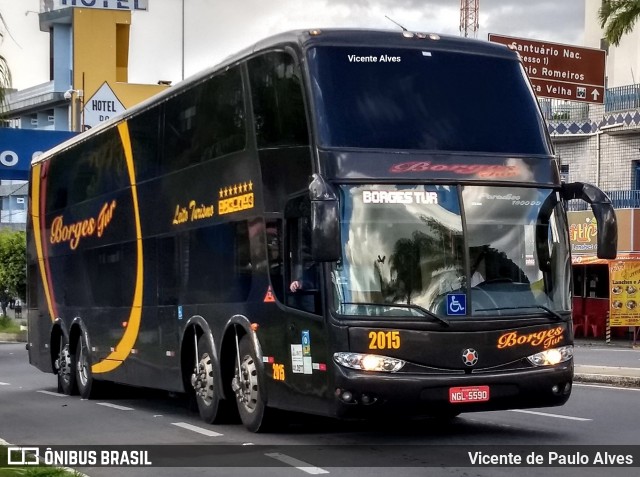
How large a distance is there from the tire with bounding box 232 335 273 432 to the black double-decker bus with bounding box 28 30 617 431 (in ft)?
0.09

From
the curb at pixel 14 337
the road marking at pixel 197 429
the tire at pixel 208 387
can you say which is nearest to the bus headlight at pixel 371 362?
the road marking at pixel 197 429

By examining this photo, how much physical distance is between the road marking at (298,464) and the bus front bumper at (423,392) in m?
0.64

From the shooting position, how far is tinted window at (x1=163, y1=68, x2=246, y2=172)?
47.7 feet

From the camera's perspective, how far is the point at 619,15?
35250 millimetres

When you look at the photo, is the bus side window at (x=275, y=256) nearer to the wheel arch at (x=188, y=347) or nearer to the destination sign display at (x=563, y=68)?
the wheel arch at (x=188, y=347)

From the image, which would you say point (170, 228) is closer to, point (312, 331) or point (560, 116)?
point (312, 331)

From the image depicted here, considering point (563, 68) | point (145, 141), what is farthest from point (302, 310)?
point (563, 68)

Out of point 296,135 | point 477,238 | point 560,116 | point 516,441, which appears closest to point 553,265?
point 477,238

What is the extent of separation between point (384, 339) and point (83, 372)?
1020cm

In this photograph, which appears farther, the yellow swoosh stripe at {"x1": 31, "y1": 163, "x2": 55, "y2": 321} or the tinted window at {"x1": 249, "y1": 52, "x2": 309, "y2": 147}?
the yellow swoosh stripe at {"x1": 31, "y1": 163, "x2": 55, "y2": 321}

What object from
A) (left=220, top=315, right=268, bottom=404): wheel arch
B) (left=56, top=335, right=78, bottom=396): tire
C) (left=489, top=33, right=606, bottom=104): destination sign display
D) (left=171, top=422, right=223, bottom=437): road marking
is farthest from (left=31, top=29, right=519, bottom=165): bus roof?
(left=489, top=33, right=606, bottom=104): destination sign display

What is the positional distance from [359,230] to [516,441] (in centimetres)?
263

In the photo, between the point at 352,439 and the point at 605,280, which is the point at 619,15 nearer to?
the point at 605,280

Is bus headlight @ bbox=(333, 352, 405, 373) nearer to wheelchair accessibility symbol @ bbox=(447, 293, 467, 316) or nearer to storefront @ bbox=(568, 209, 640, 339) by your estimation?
wheelchair accessibility symbol @ bbox=(447, 293, 467, 316)
